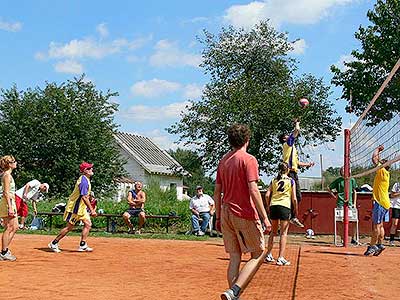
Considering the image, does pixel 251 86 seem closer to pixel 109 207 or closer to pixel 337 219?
pixel 109 207

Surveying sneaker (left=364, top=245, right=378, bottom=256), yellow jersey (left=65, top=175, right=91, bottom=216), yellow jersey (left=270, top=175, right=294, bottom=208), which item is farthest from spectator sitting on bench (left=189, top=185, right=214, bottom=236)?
yellow jersey (left=270, top=175, right=294, bottom=208)

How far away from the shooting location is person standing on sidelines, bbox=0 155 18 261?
11.4 meters

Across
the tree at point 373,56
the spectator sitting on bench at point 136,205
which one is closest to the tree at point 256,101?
the tree at point 373,56

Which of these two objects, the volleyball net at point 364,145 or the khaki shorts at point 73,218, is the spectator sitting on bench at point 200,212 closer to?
the volleyball net at point 364,145

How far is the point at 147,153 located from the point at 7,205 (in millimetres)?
57275

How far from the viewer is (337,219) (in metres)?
17.2

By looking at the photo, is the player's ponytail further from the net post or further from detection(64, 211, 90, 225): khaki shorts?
the net post

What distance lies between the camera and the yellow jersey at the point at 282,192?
11320 mm

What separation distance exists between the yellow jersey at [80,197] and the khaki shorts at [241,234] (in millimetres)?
6076

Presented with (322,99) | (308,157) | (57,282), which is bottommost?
(57,282)

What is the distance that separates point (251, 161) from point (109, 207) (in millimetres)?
17828

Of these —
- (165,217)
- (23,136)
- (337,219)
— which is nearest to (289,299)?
(337,219)

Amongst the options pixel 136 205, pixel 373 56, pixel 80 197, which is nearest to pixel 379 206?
pixel 80 197

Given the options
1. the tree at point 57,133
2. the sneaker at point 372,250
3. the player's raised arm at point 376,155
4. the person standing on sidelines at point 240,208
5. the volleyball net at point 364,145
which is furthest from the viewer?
the tree at point 57,133
